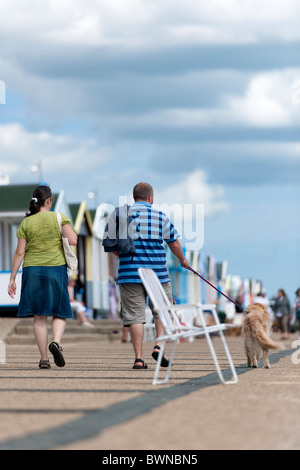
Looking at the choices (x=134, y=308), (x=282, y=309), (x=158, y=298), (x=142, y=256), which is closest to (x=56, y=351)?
(x=134, y=308)

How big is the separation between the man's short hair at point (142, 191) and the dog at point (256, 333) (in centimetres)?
172

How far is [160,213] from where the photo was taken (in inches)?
416

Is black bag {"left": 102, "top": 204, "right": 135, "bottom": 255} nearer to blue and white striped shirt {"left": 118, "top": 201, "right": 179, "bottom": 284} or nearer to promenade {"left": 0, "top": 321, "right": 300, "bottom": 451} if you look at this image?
blue and white striped shirt {"left": 118, "top": 201, "right": 179, "bottom": 284}

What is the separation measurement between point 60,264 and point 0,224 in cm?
2320

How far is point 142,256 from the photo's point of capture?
10516 mm

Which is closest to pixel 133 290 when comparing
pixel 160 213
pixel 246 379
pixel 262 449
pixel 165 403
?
pixel 160 213

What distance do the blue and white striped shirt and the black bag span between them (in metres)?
0.07

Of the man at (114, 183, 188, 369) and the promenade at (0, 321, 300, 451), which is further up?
the man at (114, 183, 188, 369)

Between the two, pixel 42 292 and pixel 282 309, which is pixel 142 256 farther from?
pixel 282 309

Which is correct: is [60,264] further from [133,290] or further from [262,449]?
[262,449]

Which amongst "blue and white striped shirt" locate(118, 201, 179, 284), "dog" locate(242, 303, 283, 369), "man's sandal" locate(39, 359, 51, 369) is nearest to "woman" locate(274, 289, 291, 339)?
"dog" locate(242, 303, 283, 369)

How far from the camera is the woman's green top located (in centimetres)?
1105

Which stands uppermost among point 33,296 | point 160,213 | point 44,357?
point 160,213

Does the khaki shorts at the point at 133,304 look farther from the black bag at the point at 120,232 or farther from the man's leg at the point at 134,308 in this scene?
the black bag at the point at 120,232
